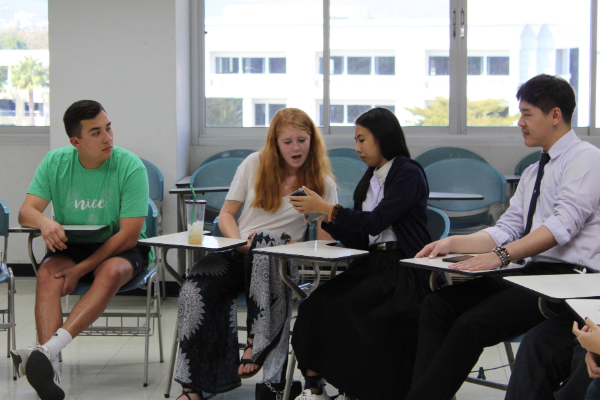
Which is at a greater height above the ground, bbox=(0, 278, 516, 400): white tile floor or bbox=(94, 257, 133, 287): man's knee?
bbox=(94, 257, 133, 287): man's knee

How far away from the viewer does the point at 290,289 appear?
234 cm

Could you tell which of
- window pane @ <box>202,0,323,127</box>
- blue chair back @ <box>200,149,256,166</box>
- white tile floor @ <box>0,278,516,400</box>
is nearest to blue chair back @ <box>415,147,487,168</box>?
window pane @ <box>202,0,323,127</box>

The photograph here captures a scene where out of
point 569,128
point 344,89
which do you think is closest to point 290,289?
point 569,128

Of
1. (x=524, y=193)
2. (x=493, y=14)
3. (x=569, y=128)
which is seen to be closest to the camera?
(x=569, y=128)

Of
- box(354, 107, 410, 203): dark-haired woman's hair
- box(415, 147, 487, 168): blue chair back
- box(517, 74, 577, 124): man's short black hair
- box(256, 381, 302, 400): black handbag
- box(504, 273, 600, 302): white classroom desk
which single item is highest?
box(517, 74, 577, 124): man's short black hair

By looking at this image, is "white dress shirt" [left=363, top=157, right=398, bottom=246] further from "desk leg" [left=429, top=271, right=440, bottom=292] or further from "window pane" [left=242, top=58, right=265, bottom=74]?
"window pane" [left=242, top=58, right=265, bottom=74]

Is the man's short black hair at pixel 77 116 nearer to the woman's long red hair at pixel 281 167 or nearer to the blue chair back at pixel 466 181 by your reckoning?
the woman's long red hair at pixel 281 167

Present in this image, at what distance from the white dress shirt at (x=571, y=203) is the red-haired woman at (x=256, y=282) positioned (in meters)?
0.88

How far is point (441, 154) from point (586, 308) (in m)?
3.25

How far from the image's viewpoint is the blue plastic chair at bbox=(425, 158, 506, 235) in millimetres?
4023

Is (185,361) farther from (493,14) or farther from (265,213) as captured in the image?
(493,14)

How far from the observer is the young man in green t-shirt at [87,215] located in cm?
246

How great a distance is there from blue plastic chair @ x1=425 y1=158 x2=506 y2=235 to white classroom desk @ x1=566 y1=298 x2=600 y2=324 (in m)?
2.57

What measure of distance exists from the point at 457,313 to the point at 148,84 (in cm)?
303
